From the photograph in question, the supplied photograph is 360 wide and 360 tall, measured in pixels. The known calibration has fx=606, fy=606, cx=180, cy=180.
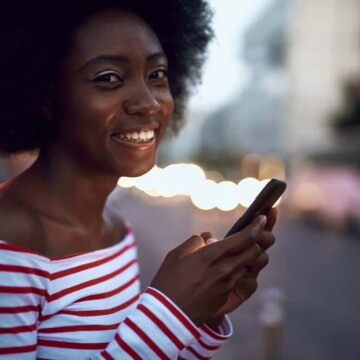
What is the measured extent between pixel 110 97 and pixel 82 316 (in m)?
0.59

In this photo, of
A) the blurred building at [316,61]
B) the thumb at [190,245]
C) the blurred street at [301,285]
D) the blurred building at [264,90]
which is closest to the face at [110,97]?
the thumb at [190,245]

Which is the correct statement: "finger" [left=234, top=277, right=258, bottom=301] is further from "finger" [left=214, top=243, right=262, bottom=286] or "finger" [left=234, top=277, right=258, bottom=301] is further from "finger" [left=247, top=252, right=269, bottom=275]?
"finger" [left=214, top=243, right=262, bottom=286]

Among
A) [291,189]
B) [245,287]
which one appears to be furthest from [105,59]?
[291,189]

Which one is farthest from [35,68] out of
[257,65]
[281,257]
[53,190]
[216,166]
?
[257,65]

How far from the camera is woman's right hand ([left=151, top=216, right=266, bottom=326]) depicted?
4.61 ft

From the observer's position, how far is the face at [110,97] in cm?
166

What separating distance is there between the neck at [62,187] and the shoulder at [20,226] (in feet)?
0.17

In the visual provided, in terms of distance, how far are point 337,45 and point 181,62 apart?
135 ft

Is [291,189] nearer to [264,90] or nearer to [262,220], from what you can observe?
[262,220]

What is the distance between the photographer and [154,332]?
1380mm

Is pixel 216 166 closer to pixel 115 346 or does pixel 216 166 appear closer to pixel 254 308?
pixel 254 308

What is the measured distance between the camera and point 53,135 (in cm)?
182

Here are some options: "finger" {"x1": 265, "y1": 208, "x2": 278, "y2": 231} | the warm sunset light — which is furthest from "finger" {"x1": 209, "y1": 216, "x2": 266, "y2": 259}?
the warm sunset light

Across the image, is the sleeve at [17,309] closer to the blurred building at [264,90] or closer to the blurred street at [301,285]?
the blurred street at [301,285]
